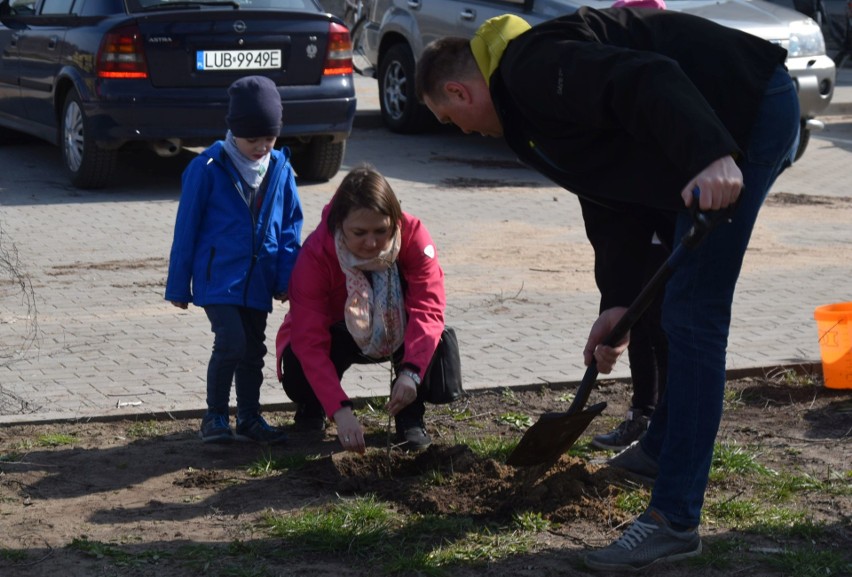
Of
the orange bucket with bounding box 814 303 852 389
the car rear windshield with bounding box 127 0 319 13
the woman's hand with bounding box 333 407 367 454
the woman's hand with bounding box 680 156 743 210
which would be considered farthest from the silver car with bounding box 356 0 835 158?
the woman's hand with bounding box 680 156 743 210

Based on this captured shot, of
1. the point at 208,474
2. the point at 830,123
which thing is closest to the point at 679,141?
the point at 208,474

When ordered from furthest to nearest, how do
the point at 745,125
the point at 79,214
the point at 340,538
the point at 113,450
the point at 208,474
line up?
the point at 79,214 → the point at 113,450 → the point at 208,474 → the point at 340,538 → the point at 745,125

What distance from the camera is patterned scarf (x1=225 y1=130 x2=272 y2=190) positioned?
5.10 meters

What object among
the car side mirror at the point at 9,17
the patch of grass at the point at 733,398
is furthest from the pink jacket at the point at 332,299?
the car side mirror at the point at 9,17

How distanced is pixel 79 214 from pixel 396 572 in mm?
6373

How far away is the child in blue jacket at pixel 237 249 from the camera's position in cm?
500

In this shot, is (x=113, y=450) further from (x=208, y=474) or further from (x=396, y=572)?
(x=396, y=572)

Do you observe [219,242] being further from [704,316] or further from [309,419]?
[704,316]

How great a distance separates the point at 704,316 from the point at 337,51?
22.8ft

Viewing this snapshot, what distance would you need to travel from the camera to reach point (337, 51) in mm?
10305

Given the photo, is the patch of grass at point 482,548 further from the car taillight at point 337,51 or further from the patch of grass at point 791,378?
the car taillight at point 337,51

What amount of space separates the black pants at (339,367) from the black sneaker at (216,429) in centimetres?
27

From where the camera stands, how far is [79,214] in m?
9.62

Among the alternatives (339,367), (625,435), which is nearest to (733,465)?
(625,435)
